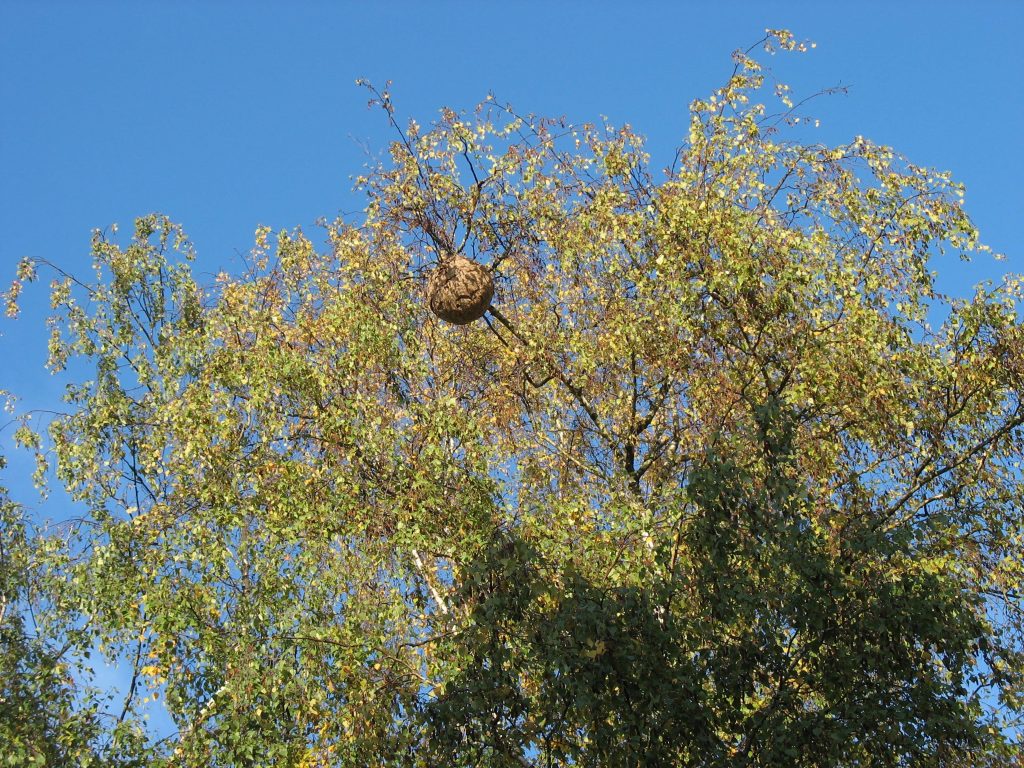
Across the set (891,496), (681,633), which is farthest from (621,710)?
(891,496)

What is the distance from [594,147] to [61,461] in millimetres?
7982

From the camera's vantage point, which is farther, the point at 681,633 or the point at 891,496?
the point at 891,496

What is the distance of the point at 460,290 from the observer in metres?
11.6

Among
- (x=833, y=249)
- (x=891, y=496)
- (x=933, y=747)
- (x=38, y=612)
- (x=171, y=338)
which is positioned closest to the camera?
(x=933, y=747)

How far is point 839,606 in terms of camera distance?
29.9 ft

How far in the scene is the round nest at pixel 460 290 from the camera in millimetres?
11586

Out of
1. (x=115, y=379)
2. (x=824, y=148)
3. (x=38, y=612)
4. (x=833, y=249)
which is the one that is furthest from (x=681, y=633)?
(x=115, y=379)

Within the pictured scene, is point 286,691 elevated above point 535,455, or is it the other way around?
point 535,455

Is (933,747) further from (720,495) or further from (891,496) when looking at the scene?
(891,496)

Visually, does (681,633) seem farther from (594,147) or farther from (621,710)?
(594,147)

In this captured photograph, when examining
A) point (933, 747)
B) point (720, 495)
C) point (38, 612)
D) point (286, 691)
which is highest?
point (38, 612)

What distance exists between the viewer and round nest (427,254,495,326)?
11.6 meters

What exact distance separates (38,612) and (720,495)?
9.84m

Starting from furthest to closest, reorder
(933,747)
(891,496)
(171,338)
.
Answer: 1. (171,338)
2. (891,496)
3. (933,747)
